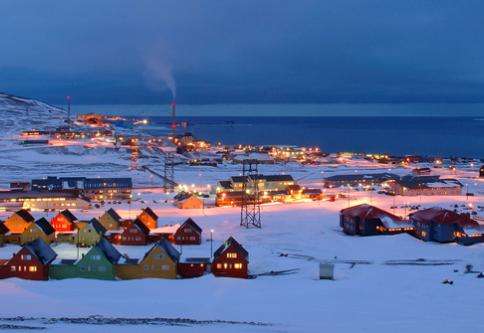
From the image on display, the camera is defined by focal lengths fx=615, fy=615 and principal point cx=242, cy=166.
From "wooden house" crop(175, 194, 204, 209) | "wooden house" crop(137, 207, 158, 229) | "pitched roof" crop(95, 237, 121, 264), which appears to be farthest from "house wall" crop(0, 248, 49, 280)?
"wooden house" crop(175, 194, 204, 209)

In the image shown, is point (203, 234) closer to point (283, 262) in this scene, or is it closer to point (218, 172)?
point (283, 262)

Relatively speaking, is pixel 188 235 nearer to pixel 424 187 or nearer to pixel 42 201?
pixel 42 201

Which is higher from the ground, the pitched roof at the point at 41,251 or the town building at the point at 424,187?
the town building at the point at 424,187

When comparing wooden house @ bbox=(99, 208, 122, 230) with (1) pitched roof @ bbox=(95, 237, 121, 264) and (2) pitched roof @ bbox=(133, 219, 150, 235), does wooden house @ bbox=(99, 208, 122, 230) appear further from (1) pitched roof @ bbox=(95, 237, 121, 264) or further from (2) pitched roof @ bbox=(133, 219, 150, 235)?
(1) pitched roof @ bbox=(95, 237, 121, 264)

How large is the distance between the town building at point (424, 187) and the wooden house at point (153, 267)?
25.9 metres

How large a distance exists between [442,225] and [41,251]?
16.4 metres

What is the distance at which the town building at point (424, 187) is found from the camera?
42.2 m

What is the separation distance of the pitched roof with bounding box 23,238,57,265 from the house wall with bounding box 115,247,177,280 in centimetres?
224

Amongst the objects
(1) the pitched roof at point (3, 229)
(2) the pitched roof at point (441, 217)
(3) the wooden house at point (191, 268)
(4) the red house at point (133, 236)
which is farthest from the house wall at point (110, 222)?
(2) the pitched roof at point (441, 217)

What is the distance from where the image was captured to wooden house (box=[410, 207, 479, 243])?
86.7 feet

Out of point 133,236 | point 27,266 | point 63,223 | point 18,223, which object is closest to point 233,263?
point 27,266

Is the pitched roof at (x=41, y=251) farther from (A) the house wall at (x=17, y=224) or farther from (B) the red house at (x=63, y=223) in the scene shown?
(B) the red house at (x=63, y=223)

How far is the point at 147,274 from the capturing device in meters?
19.8

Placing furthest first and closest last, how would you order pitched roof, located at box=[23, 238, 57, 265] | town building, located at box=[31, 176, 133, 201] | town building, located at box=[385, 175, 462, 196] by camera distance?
town building, located at box=[385, 175, 462, 196] < town building, located at box=[31, 176, 133, 201] < pitched roof, located at box=[23, 238, 57, 265]
